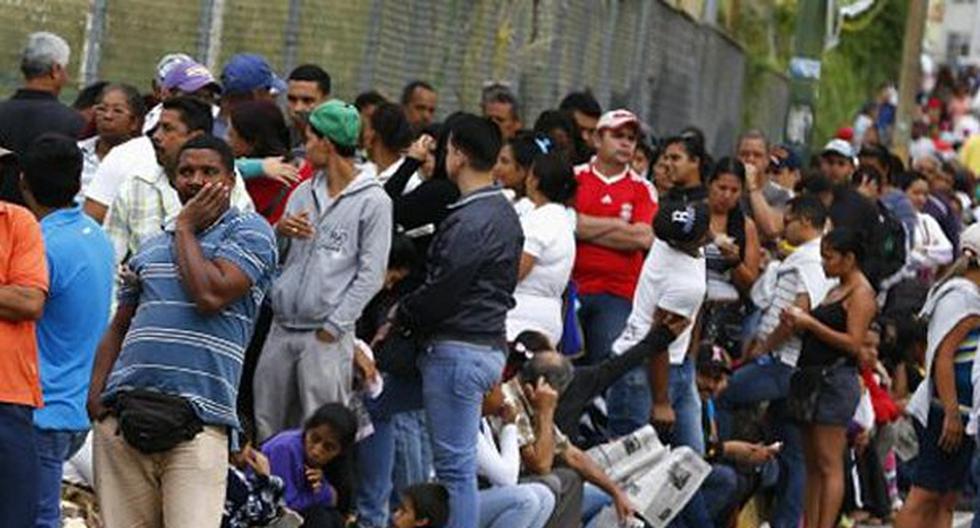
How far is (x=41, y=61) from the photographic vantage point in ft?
44.5

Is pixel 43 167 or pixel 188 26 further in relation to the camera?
pixel 188 26

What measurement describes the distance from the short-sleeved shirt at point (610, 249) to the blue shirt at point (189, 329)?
5.71 meters

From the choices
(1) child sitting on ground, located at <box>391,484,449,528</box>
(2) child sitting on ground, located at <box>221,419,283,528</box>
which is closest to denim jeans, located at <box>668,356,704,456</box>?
(1) child sitting on ground, located at <box>391,484,449,528</box>

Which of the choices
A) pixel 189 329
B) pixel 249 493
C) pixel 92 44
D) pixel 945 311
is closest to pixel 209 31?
pixel 92 44

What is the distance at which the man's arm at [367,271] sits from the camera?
13055 millimetres

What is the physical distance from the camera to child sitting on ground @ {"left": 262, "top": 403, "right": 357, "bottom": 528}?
12.5m

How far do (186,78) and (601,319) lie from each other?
3.57 meters

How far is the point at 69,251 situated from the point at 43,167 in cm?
32

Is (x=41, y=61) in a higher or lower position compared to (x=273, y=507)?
higher

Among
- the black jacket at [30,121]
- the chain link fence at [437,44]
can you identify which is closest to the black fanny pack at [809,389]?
the chain link fence at [437,44]

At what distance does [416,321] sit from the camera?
43.3 feet

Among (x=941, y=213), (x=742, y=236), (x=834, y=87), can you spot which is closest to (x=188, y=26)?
(x=742, y=236)

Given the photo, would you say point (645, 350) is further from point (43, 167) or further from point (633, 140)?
point (43, 167)

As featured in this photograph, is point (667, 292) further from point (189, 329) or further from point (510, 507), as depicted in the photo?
point (189, 329)
